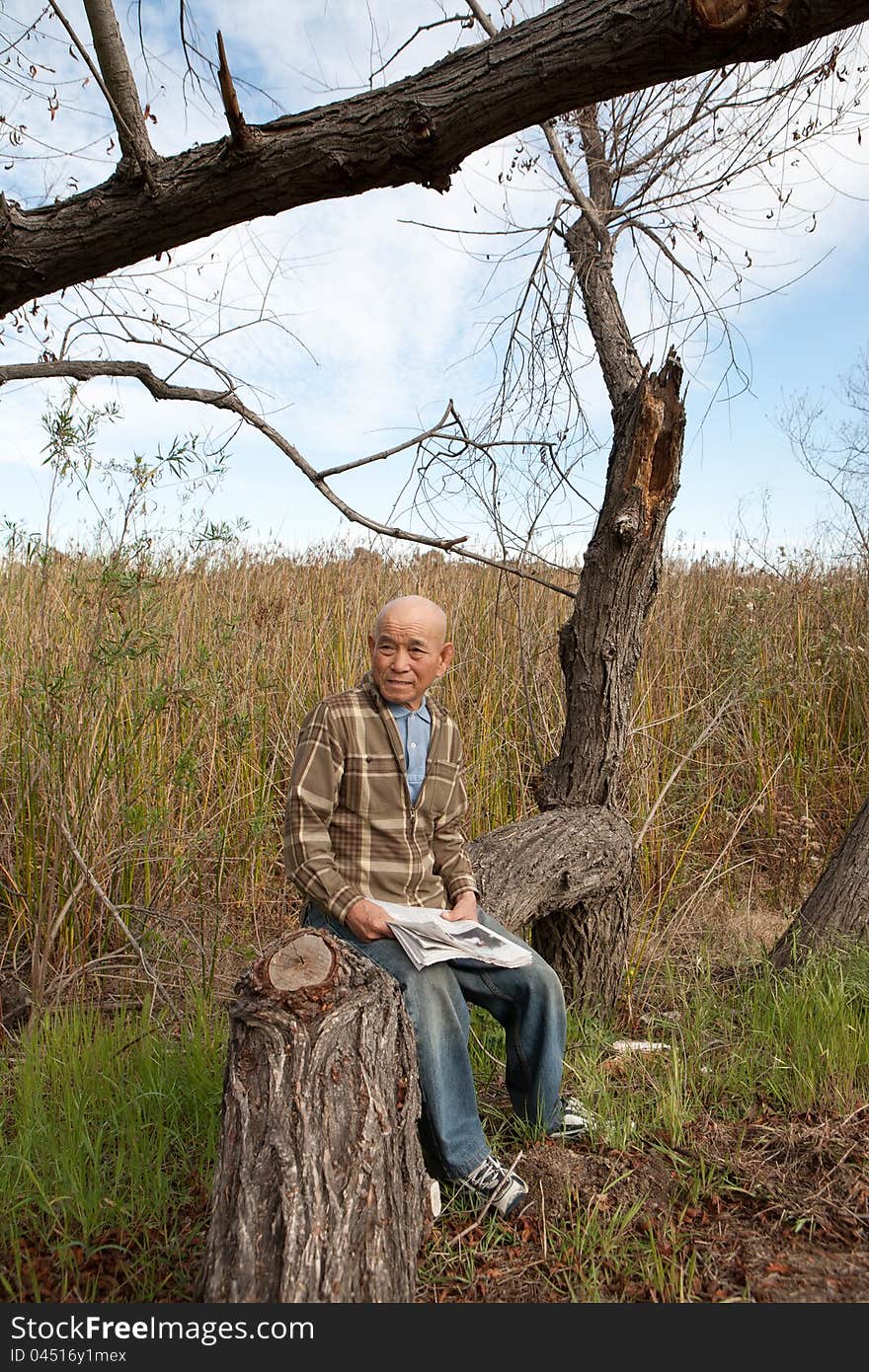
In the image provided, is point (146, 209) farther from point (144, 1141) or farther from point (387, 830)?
point (144, 1141)

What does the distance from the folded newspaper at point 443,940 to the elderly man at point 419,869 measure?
42mm

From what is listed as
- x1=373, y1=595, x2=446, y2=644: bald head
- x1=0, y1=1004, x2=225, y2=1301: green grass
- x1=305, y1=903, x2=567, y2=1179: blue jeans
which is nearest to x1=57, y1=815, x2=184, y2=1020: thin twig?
x1=0, y1=1004, x2=225, y2=1301: green grass

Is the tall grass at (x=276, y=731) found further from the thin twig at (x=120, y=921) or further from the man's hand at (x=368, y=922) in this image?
the man's hand at (x=368, y=922)

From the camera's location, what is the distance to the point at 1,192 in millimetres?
2166

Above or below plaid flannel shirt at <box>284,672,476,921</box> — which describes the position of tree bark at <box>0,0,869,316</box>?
above

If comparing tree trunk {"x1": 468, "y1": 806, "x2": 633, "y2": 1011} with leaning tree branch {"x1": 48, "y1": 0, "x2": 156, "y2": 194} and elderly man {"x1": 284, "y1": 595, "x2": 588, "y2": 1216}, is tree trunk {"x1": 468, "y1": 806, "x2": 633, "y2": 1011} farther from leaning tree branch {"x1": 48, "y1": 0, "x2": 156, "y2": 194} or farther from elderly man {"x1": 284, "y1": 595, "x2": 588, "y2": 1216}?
leaning tree branch {"x1": 48, "y1": 0, "x2": 156, "y2": 194}

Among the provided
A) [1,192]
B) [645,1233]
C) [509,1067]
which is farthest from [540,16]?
[645,1233]

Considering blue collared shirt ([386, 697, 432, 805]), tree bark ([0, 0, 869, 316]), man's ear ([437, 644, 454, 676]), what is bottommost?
blue collared shirt ([386, 697, 432, 805])

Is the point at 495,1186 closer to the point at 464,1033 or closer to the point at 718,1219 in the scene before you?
the point at 464,1033

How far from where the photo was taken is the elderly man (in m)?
2.39

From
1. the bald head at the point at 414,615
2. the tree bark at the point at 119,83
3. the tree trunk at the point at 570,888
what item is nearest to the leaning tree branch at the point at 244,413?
the bald head at the point at 414,615

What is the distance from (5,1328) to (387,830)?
1242 millimetres

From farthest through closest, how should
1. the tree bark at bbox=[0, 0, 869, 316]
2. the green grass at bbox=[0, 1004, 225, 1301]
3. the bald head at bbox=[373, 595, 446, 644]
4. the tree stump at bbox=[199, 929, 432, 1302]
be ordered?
1. the bald head at bbox=[373, 595, 446, 644]
2. the green grass at bbox=[0, 1004, 225, 1301]
3. the tree bark at bbox=[0, 0, 869, 316]
4. the tree stump at bbox=[199, 929, 432, 1302]

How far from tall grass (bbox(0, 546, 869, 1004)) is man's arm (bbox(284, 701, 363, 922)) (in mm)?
1188
